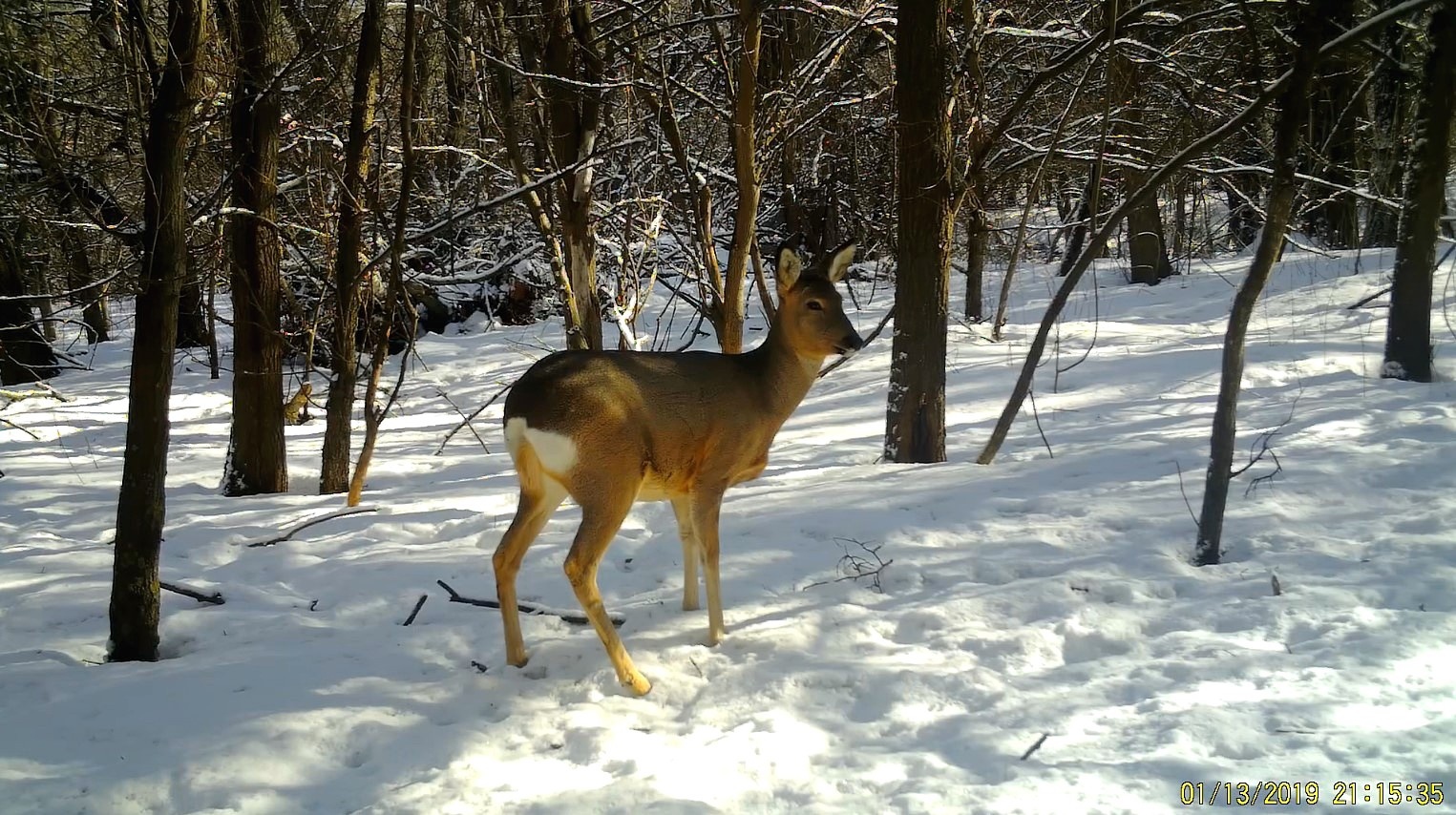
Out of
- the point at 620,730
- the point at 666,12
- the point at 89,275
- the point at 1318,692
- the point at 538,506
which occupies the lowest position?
the point at 620,730

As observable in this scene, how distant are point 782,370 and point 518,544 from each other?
1668mm

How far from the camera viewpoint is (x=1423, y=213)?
8906mm

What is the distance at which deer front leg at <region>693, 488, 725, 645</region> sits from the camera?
468cm

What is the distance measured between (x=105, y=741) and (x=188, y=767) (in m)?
0.45

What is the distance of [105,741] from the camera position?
3678 millimetres

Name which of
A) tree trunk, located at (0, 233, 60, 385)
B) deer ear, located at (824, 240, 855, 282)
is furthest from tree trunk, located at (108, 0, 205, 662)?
tree trunk, located at (0, 233, 60, 385)

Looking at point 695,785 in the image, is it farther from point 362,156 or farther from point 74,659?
point 362,156

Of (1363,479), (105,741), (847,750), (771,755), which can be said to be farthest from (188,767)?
(1363,479)

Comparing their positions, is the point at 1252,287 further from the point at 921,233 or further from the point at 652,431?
the point at 652,431

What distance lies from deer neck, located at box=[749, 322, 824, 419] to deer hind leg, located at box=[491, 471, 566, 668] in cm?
126

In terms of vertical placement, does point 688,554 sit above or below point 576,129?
below

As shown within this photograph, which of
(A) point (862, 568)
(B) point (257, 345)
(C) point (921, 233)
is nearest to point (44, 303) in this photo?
(B) point (257, 345)
